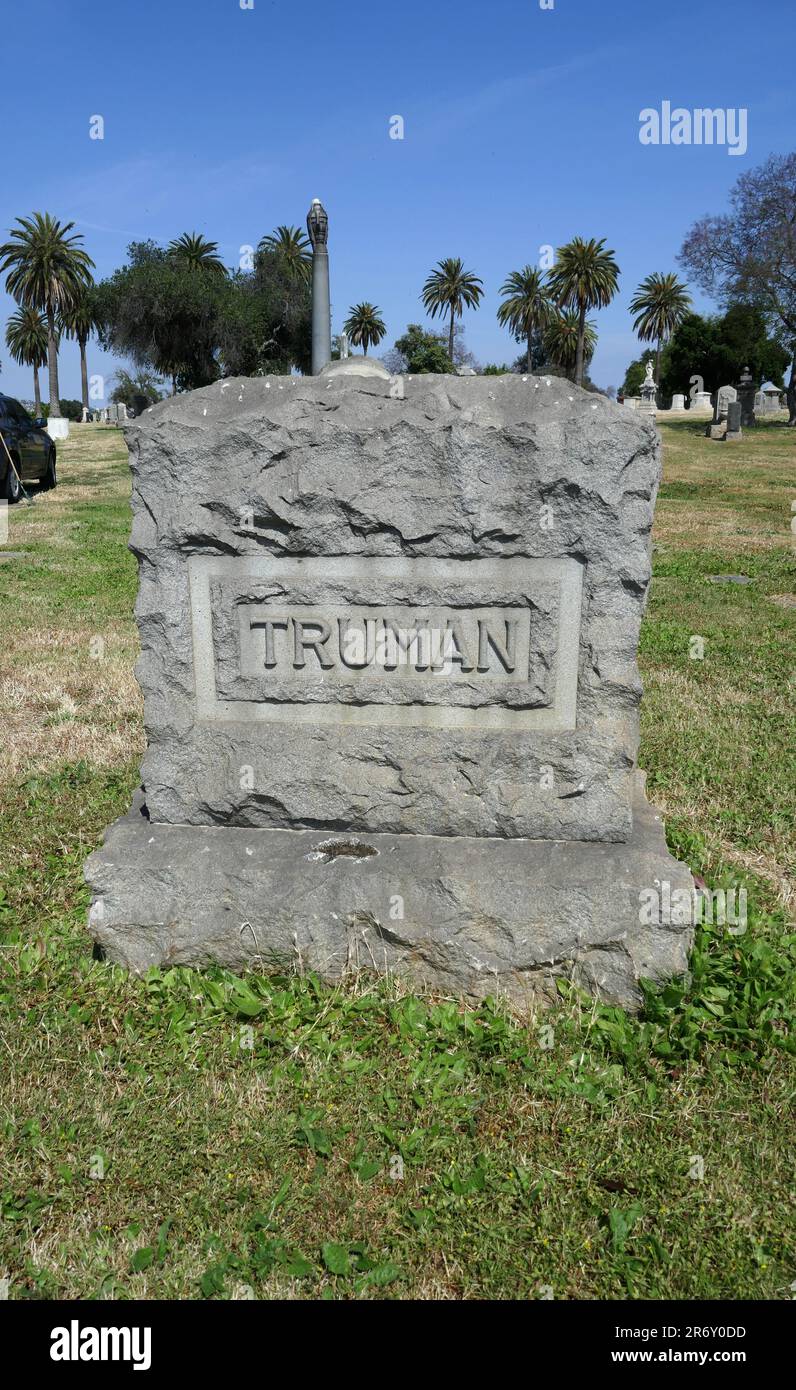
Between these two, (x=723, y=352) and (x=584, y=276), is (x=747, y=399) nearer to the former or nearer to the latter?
(x=723, y=352)

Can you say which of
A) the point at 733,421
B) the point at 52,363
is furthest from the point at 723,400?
the point at 52,363

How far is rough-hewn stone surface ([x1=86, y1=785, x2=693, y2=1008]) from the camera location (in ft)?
10.4

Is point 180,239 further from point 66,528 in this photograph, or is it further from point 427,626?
point 427,626

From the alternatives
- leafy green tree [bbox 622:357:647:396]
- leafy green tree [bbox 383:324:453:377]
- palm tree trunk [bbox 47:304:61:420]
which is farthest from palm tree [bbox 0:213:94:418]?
leafy green tree [bbox 622:357:647:396]

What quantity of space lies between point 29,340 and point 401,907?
197 feet

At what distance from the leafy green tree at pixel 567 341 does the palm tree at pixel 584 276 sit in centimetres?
203

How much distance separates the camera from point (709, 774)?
5023 mm

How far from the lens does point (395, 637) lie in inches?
130

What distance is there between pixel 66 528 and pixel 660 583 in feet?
27.9

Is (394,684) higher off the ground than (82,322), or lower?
lower

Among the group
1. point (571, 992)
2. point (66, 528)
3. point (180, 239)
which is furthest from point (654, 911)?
point (180, 239)

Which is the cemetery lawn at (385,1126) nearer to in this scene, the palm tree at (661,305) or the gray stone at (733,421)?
the gray stone at (733,421)
